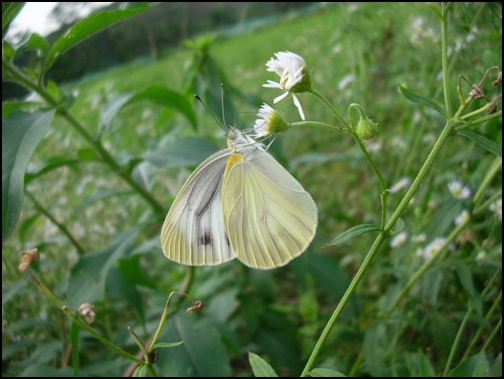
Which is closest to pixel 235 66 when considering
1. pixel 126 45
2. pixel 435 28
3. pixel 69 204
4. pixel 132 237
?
pixel 126 45

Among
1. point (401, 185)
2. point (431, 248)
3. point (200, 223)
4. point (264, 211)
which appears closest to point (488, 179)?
point (431, 248)

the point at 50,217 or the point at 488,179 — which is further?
the point at 50,217

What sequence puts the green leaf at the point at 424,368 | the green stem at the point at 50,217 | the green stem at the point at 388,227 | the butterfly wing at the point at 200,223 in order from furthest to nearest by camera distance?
1. the green stem at the point at 50,217
2. the butterfly wing at the point at 200,223
3. the green leaf at the point at 424,368
4. the green stem at the point at 388,227

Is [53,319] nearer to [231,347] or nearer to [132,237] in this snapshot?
[132,237]

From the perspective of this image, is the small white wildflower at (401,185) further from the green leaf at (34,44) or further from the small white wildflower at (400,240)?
the green leaf at (34,44)

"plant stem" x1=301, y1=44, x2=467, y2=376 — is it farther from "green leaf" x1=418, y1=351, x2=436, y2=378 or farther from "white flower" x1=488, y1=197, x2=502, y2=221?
"white flower" x1=488, y1=197, x2=502, y2=221

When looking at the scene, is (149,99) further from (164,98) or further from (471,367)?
(471,367)

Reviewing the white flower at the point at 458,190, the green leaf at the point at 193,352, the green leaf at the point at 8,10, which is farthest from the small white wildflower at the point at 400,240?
the green leaf at the point at 8,10
